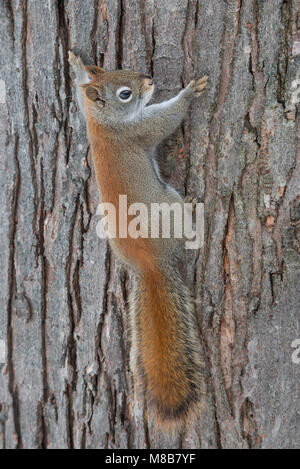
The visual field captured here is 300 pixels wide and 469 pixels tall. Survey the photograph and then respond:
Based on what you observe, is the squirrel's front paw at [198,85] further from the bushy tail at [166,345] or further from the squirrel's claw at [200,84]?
the bushy tail at [166,345]

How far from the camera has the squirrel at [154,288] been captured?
1649 mm

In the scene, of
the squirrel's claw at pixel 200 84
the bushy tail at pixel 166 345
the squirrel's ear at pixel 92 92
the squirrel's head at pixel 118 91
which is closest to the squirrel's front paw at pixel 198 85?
the squirrel's claw at pixel 200 84

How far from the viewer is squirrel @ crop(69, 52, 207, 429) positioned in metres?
1.65

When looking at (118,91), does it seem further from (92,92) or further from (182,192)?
(182,192)

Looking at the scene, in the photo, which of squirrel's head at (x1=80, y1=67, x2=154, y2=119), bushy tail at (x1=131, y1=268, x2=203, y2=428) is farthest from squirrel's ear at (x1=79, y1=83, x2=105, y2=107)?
bushy tail at (x1=131, y1=268, x2=203, y2=428)

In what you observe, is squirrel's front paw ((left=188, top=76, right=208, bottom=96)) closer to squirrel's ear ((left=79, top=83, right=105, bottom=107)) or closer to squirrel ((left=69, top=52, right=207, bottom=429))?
squirrel ((left=69, top=52, right=207, bottom=429))

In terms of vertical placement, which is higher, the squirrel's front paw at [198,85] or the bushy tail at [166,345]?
the squirrel's front paw at [198,85]

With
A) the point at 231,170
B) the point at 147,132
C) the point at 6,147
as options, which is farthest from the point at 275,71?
the point at 6,147

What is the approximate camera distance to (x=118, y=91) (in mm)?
1859

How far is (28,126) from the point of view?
5.80ft

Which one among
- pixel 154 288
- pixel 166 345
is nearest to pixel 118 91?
pixel 154 288

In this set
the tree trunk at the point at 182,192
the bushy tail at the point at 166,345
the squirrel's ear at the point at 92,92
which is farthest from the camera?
the squirrel's ear at the point at 92,92

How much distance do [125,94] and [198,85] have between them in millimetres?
431

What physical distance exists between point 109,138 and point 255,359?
1.04 metres
